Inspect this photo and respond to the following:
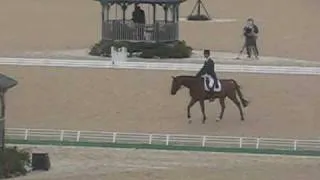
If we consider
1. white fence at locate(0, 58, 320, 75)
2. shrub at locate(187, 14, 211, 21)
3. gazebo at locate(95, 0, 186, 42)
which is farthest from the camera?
shrub at locate(187, 14, 211, 21)

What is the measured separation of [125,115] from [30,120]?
1.76 metres

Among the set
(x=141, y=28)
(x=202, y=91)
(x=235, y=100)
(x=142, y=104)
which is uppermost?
(x=141, y=28)

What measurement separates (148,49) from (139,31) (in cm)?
89

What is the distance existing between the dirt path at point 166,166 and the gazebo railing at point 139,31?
13.5m

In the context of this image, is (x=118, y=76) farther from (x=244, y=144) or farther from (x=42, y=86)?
(x=244, y=144)

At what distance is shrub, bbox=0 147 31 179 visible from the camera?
→ 15.7 metres

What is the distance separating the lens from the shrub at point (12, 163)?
1574 cm

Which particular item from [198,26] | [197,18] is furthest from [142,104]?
[197,18]

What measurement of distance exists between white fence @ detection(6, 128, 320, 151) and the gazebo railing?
12284mm

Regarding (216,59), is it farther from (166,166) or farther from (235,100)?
(166,166)

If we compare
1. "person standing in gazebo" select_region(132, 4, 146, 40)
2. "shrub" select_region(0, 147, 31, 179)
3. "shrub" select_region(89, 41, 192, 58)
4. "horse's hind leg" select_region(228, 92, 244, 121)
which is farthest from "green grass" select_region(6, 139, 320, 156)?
"person standing in gazebo" select_region(132, 4, 146, 40)

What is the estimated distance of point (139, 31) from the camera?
3180 centimetres

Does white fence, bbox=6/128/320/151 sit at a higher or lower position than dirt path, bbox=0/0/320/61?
lower

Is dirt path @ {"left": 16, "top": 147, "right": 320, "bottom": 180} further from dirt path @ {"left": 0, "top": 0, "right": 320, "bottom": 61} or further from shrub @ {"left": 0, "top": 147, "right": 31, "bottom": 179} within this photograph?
dirt path @ {"left": 0, "top": 0, "right": 320, "bottom": 61}
